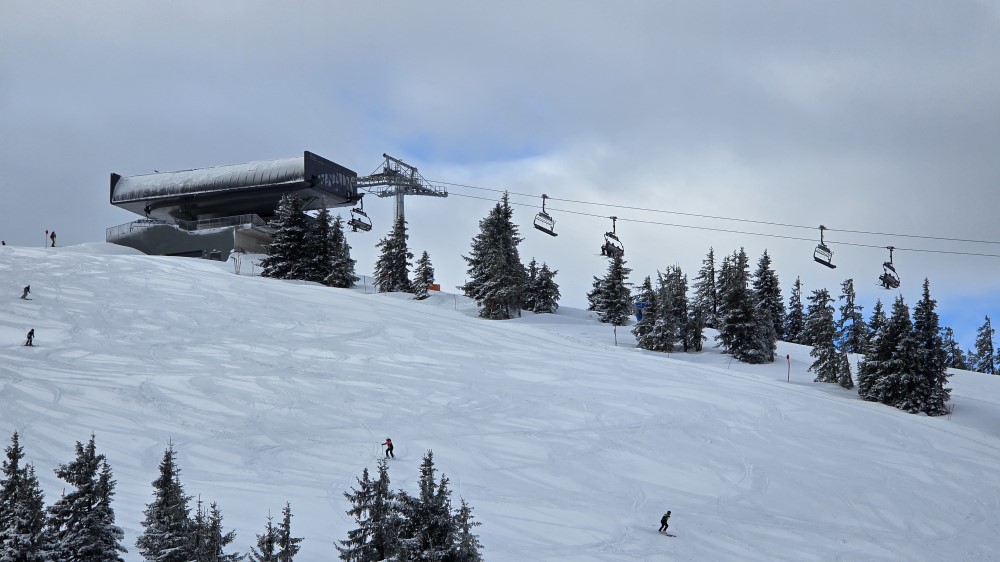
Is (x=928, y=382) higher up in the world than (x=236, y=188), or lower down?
lower down

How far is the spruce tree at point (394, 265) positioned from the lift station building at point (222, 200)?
5960 mm

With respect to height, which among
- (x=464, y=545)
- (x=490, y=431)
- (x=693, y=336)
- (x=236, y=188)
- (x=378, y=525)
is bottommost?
(x=490, y=431)

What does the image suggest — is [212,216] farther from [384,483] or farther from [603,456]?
[384,483]

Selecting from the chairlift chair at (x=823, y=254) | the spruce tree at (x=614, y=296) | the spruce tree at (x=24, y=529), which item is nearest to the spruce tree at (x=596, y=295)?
the spruce tree at (x=614, y=296)

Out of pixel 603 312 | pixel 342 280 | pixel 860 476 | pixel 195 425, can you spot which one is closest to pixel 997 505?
pixel 860 476

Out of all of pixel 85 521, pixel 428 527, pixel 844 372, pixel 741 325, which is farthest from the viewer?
pixel 741 325

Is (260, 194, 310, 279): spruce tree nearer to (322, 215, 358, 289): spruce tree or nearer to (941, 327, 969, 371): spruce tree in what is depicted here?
(322, 215, 358, 289): spruce tree

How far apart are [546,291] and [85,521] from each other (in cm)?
5413

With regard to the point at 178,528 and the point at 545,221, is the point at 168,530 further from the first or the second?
the point at 545,221

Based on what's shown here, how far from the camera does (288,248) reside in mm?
59156

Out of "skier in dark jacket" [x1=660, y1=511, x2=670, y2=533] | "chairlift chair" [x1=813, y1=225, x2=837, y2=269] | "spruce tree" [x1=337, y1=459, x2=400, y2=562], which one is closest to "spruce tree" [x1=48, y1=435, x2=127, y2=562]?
"spruce tree" [x1=337, y1=459, x2=400, y2=562]

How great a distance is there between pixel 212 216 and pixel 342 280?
17594mm

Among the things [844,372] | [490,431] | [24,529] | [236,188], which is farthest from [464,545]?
[236,188]

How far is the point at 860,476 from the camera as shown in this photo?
1067 inches
